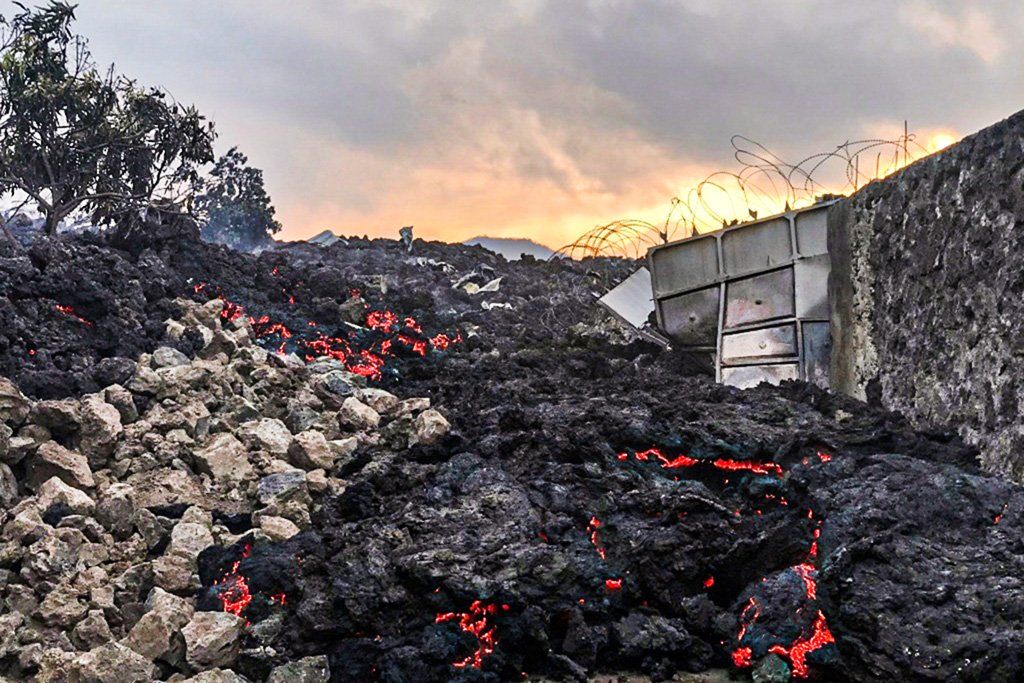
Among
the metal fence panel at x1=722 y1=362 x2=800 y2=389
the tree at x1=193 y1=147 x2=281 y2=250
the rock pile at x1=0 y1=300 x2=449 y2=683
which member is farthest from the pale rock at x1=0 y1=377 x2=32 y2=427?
the tree at x1=193 y1=147 x2=281 y2=250

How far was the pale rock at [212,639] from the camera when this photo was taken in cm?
643

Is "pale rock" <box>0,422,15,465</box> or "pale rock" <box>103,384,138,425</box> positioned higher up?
"pale rock" <box>103,384,138,425</box>

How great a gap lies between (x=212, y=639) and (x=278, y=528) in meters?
1.39

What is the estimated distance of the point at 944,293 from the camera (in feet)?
31.1

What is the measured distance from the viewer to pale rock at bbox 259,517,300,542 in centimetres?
768

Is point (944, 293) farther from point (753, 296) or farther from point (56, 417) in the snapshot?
point (56, 417)

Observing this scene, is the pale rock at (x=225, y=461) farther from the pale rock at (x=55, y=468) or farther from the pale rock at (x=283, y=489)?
the pale rock at (x=55, y=468)

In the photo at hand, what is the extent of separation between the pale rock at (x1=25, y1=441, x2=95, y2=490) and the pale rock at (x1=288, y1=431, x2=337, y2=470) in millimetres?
1755

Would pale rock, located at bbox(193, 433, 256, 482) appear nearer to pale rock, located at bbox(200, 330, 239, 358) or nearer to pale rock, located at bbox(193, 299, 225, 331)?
pale rock, located at bbox(200, 330, 239, 358)

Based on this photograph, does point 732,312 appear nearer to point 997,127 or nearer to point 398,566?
point 997,127

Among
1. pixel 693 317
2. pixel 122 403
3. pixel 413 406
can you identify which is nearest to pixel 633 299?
pixel 693 317

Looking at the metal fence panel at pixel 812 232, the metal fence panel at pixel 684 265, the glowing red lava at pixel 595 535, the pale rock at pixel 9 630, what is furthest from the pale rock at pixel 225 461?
the metal fence panel at pixel 812 232

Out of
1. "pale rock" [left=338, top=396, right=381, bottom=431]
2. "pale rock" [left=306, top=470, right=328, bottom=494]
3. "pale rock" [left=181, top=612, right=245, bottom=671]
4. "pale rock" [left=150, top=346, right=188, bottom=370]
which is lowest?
"pale rock" [left=181, top=612, right=245, bottom=671]

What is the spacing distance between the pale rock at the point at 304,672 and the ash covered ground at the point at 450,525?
0.02m
